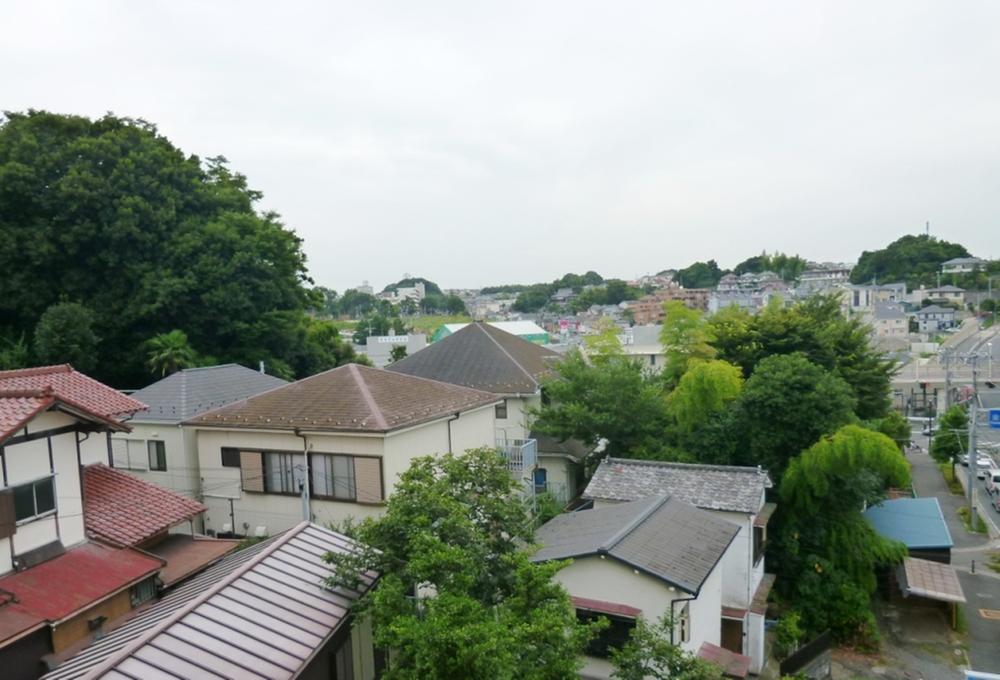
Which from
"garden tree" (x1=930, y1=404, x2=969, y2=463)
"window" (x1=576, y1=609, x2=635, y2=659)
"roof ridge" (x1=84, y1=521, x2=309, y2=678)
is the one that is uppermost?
"roof ridge" (x1=84, y1=521, x2=309, y2=678)

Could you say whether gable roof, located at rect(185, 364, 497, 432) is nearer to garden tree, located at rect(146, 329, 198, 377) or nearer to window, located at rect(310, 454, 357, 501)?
window, located at rect(310, 454, 357, 501)

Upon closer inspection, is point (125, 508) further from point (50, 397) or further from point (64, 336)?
point (64, 336)

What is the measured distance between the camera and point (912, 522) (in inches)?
875

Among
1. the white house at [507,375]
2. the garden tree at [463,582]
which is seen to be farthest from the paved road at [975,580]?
the garden tree at [463,582]

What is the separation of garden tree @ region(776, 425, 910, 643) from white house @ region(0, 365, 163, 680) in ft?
52.6

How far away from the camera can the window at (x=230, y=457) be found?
16.1m

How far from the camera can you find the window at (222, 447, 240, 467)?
634 inches

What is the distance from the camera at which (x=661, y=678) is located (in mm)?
8086

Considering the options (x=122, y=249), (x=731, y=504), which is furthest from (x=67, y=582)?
(x=122, y=249)

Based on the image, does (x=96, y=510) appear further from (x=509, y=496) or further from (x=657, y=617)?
(x=657, y=617)

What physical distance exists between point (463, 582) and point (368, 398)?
8.97m

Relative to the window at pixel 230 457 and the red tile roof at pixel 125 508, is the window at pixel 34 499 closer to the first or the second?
the red tile roof at pixel 125 508

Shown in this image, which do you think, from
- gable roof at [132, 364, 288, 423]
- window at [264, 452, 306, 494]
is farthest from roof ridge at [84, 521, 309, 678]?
gable roof at [132, 364, 288, 423]

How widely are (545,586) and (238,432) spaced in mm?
11209
